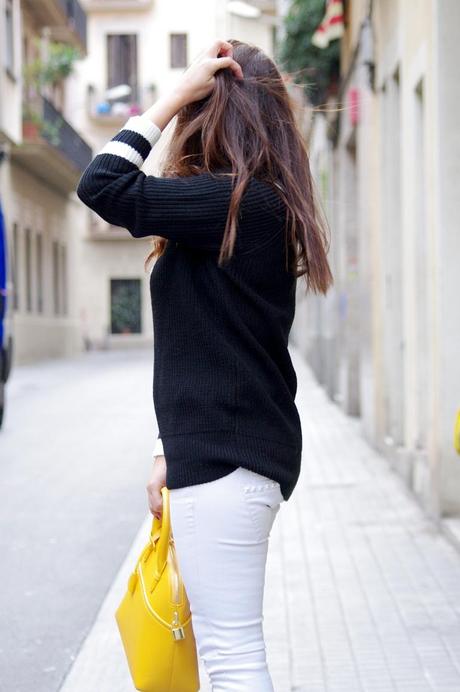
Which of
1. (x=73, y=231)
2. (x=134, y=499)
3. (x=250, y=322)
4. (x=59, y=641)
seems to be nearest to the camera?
(x=250, y=322)

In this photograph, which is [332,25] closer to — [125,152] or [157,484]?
[125,152]

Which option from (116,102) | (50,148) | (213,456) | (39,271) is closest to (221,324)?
(213,456)

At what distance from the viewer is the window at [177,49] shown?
5112cm

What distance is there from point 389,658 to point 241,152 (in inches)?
103

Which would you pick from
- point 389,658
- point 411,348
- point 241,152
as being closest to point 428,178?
point 411,348

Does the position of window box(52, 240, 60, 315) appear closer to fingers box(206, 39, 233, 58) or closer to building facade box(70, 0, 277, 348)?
building facade box(70, 0, 277, 348)

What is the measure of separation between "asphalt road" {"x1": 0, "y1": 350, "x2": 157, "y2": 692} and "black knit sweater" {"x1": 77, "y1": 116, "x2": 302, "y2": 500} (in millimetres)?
2214

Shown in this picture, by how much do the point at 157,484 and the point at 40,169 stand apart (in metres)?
30.5

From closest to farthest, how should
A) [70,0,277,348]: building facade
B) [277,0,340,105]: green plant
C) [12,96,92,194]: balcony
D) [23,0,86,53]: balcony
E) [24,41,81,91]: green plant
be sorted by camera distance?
[277,0,340,105]: green plant
[24,41,81,91]: green plant
[12,96,92,194]: balcony
[23,0,86,53]: balcony
[70,0,277,348]: building facade

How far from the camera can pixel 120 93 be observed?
50.3 metres

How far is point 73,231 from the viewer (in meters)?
41.2

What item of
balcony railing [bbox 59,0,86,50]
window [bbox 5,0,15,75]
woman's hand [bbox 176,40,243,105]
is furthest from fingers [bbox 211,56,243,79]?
balcony railing [bbox 59,0,86,50]

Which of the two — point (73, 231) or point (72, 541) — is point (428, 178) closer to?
point (72, 541)

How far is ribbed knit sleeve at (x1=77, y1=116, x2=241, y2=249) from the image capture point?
2512 mm
